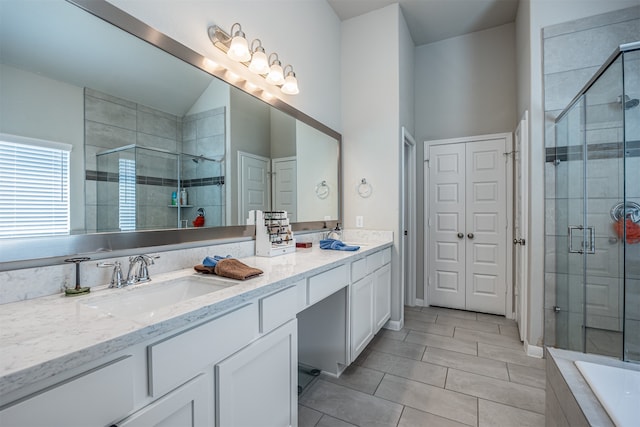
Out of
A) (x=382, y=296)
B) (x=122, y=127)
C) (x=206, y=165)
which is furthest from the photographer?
(x=382, y=296)

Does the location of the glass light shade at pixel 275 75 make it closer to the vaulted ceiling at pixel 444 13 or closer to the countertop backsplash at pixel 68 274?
the countertop backsplash at pixel 68 274

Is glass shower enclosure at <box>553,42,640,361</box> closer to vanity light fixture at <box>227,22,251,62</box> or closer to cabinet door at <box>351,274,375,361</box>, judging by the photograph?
cabinet door at <box>351,274,375,361</box>

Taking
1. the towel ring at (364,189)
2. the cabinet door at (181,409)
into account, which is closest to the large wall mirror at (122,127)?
the cabinet door at (181,409)

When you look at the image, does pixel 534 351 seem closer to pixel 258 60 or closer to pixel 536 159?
pixel 536 159

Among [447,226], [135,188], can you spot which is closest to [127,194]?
[135,188]

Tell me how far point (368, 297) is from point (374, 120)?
1769 millimetres

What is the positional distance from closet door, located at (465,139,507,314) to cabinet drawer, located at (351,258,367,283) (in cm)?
185

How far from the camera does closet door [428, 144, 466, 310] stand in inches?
138

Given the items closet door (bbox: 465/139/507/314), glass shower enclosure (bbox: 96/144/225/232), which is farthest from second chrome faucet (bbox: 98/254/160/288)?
closet door (bbox: 465/139/507/314)

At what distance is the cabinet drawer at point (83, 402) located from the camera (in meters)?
0.56

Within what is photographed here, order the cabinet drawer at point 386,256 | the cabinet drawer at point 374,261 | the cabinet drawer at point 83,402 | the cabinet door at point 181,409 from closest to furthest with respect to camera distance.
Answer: the cabinet drawer at point 83,402 < the cabinet door at point 181,409 < the cabinet drawer at point 374,261 < the cabinet drawer at point 386,256

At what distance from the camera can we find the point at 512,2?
2924mm

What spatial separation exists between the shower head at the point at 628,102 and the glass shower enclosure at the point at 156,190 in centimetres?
246

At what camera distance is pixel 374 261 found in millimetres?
2473
